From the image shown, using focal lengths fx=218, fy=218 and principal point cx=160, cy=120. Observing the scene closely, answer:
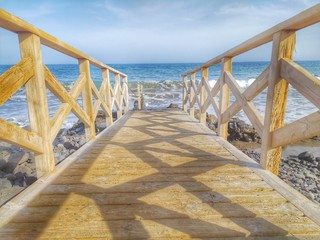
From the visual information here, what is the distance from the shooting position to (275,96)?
1.92m

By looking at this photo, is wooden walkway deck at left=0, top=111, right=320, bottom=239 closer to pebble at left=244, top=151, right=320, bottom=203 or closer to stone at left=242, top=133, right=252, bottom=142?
pebble at left=244, top=151, right=320, bottom=203

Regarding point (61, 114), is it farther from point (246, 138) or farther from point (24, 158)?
point (246, 138)

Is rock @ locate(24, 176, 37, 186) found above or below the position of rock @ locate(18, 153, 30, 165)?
below

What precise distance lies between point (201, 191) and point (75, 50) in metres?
2.13

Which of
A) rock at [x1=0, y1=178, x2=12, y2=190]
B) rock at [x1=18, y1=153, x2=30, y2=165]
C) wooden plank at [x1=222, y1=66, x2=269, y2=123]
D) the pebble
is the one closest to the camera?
wooden plank at [x1=222, y1=66, x2=269, y2=123]

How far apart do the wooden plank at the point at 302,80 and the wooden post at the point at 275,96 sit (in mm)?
80

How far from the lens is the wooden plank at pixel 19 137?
1469 mm

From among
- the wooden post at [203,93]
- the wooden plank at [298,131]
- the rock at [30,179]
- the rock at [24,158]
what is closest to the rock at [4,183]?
the rock at [30,179]

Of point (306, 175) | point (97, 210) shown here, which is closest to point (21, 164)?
point (97, 210)

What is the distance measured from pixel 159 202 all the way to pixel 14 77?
1386 millimetres

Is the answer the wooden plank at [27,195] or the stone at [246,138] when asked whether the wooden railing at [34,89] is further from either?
the stone at [246,138]

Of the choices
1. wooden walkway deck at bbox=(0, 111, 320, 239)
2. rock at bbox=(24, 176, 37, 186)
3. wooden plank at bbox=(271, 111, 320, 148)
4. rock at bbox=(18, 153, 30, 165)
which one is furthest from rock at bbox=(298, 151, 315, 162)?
rock at bbox=(18, 153, 30, 165)

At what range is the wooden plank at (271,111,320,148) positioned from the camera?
1.46 meters

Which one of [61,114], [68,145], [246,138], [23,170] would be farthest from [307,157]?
[23,170]
